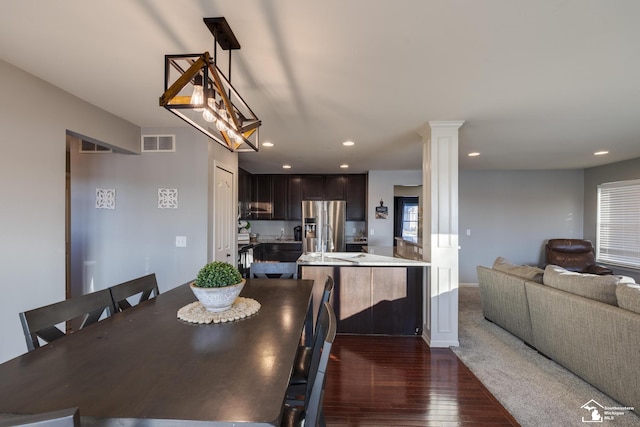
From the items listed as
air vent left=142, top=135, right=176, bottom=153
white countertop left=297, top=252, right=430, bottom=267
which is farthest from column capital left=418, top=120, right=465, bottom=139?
air vent left=142, top=135, right=176, bottom=153

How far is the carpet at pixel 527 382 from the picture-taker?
2051 mm

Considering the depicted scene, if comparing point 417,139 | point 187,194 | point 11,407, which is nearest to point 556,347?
point 417,139

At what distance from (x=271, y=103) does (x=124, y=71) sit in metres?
1.11

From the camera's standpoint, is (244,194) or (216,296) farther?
(244,194)

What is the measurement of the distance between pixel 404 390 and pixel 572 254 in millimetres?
5100

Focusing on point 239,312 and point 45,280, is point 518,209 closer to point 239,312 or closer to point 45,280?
point 239,312

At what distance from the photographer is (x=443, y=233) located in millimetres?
3197

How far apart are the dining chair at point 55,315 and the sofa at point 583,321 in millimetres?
3361

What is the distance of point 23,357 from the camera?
1145 millimetres

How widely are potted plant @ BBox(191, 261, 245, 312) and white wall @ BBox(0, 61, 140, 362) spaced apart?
1515 mm

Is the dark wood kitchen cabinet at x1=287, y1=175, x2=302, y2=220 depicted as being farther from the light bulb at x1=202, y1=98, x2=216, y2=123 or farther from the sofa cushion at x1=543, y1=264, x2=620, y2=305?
the light bulb at x1=202, y1=98, x2=216, y2=123

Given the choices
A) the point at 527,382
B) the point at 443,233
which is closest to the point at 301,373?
the point at 527,382

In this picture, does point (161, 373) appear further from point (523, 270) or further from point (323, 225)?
point (323, 225)

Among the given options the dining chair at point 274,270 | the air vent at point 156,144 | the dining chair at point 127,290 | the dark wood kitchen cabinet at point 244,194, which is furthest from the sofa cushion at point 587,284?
the dark wood kitchen cabinet at point 244,194
